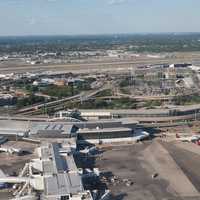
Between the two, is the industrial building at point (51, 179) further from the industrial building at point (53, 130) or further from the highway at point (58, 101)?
the highway at point (58, 101)

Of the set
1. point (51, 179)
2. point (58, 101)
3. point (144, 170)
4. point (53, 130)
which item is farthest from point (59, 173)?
point (58, 101)

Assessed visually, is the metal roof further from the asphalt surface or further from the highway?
the highway

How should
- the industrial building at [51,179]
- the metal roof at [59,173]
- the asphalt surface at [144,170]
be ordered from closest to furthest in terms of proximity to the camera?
the industrial building at [51,179], the metal roof at [59,173], the asphalt surface at [144,170]

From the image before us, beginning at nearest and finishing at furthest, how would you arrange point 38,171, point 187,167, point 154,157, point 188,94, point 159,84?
point 38,171 < point 187,167 < point 154,157 < point 188,94 < point 159,84

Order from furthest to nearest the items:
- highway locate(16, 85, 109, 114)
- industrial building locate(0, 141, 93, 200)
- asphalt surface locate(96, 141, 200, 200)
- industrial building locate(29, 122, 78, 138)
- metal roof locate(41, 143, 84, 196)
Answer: highway locate(16, 85, 109, 114), industrial building locate(29, 122, 78, 138), asphalt surface locate(96, 141, 200, 200), metal roof locate(41, 143, 84, 196), industrial building locate(0, 141, 93, 200)

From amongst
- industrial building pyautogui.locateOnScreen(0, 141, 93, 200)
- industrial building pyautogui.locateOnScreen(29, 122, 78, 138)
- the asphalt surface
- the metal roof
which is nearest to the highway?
industrial building pyautogui.locateOnScreen(29, 122, 78, 138)

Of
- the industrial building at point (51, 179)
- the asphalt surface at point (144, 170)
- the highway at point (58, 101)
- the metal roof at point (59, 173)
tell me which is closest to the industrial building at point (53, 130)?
the metal roof at point (59, 173)

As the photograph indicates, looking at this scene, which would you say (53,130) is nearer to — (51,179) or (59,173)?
(59,173)

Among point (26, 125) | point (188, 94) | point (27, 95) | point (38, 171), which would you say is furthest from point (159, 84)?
point (38, 171)

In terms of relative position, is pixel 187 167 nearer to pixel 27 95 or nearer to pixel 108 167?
pixel 108 167

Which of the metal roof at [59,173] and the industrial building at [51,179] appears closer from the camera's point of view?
the industrial building at [51,179]

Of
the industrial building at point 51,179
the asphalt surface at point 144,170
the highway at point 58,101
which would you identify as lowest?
the asphalt surface at point 144,170
